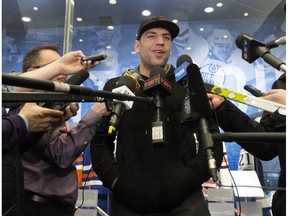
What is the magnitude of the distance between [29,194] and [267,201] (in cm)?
271

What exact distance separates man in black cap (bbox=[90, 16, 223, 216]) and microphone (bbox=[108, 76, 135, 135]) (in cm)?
7

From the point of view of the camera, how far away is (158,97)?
4.04ft

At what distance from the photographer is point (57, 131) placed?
142cm

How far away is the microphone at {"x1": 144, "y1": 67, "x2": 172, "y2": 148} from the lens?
3.77 feet

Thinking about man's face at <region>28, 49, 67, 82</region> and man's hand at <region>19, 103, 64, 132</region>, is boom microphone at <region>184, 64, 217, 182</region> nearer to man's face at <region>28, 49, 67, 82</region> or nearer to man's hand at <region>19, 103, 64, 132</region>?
man's hand at <region>19, 103, 64, 132</region>

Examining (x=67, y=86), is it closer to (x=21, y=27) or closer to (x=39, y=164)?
(x=39, y=164)

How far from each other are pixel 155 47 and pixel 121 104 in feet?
1.90

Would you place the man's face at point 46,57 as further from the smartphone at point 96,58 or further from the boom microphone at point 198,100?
the boom microphone at point 198,100

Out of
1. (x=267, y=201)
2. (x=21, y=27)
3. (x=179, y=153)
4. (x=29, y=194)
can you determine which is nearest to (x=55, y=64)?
(x=29, y=194)

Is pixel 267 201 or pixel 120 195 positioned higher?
pixel 120 195

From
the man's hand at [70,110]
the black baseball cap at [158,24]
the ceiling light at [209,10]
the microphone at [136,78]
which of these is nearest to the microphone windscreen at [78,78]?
the man's hand at [70,110]

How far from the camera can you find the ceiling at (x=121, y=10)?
4.11 metres

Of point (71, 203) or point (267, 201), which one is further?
point (267, 201)

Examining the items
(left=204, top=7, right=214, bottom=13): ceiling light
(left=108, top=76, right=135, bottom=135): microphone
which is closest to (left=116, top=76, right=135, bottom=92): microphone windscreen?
(left=108, top=76, right=135, bottom=135): microphone
